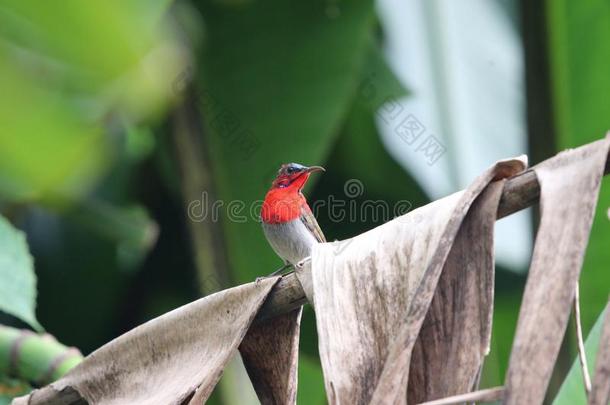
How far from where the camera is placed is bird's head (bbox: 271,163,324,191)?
380 cm

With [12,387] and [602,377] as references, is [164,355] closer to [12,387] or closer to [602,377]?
[12,387]

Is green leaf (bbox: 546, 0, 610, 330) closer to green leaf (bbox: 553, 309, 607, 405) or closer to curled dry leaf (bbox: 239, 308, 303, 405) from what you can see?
green leaf (bbox: 553, 309, 607, 405)

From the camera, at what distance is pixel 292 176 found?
385 cm

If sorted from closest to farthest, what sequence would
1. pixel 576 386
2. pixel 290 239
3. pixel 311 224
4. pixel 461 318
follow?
pixel 461 318 → pixel 576 386 → pixel 290 239 → pixel 311 224

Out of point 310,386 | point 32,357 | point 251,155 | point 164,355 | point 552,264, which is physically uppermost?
point 552,264

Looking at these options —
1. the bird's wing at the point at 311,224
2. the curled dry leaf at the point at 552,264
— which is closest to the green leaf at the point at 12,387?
the curled dry leaf at the point at 552,264

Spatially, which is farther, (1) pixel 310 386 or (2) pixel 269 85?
(2) pixel 269 85

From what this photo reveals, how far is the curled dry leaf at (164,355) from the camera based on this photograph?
57.6 inches

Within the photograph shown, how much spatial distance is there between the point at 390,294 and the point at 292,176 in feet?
8.55

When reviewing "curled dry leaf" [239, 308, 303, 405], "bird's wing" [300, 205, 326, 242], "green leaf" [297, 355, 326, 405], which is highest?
"curled dry leaf" [239, 308, 303, 405]

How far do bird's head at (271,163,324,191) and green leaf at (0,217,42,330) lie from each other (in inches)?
67.2

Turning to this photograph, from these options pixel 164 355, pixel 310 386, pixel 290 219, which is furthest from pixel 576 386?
pixel 290 219

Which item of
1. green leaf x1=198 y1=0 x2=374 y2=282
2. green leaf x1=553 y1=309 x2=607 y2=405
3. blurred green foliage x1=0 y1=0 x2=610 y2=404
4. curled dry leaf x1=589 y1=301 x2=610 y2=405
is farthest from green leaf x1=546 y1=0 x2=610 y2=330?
curled dry leaf x1=589 y1=301 x2=610 y2=405

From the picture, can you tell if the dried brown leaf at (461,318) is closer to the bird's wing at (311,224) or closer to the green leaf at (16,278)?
the green leaf at (16,278)
